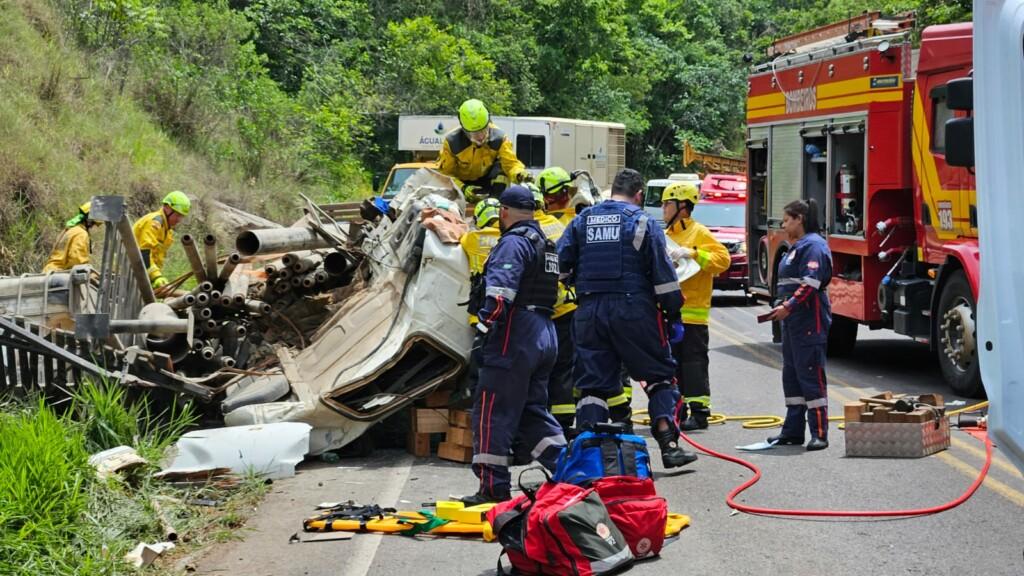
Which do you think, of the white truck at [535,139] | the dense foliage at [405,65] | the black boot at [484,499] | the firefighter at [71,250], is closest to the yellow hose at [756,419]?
the black boot at [484,499]

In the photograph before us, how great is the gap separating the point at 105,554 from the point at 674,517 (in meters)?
3.00

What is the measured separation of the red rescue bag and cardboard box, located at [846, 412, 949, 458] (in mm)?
2769

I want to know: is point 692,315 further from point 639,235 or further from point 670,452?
point 639,235

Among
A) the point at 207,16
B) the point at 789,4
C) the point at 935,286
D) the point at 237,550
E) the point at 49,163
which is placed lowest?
the point at 237,550

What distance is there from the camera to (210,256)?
34.2ft

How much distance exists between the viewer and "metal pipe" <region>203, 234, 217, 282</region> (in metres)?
10.3

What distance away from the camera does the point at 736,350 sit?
1530 centimetres

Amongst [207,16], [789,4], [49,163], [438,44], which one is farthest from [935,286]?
[789,4]

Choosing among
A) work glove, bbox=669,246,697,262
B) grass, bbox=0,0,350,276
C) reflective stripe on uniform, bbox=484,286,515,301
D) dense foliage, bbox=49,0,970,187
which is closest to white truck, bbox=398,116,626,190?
dense foliage, bbox=49,0,970,187

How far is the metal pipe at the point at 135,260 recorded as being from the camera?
9312 mm

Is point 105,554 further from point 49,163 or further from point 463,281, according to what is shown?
point 49,163

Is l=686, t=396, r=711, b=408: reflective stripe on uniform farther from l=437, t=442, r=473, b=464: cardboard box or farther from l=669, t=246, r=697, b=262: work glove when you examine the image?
l=437, t=442, r=473, b=464: cardboard box

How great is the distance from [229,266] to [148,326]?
1424 millimetres

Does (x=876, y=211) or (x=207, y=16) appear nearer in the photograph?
(x=876, y=211)
